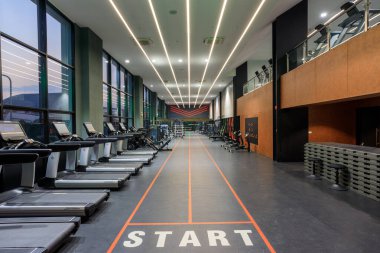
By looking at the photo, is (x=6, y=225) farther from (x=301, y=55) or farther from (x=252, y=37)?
(x=252, y=37)

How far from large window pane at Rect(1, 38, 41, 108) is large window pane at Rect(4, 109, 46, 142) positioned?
0.22 meters

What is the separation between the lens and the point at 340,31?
6.16 m

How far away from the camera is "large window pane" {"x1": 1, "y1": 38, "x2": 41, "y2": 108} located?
4.95m

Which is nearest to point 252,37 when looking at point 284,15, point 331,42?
point 284,15

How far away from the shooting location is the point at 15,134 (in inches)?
156

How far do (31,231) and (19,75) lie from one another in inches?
164

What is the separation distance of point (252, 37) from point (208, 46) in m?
1.77

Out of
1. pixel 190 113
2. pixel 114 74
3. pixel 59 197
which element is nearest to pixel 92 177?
pixel 59 197

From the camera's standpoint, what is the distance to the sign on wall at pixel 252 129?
36.6 ft

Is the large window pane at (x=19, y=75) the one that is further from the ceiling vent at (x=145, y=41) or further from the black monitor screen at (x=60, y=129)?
the ceiling vent at (x=145, y=41)

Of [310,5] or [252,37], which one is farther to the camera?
[252,37]

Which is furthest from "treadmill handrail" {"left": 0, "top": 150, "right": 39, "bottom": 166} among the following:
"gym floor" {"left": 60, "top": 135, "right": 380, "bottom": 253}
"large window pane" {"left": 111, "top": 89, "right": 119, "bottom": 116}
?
"large window pane" {"left": 111, "top": 89, "right": 119, "bottom": 116}

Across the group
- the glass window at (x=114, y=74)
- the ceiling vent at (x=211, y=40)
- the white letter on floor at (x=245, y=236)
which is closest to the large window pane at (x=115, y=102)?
the glass window at (x=114, y=74)

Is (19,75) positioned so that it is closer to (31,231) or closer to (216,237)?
(31,231)
